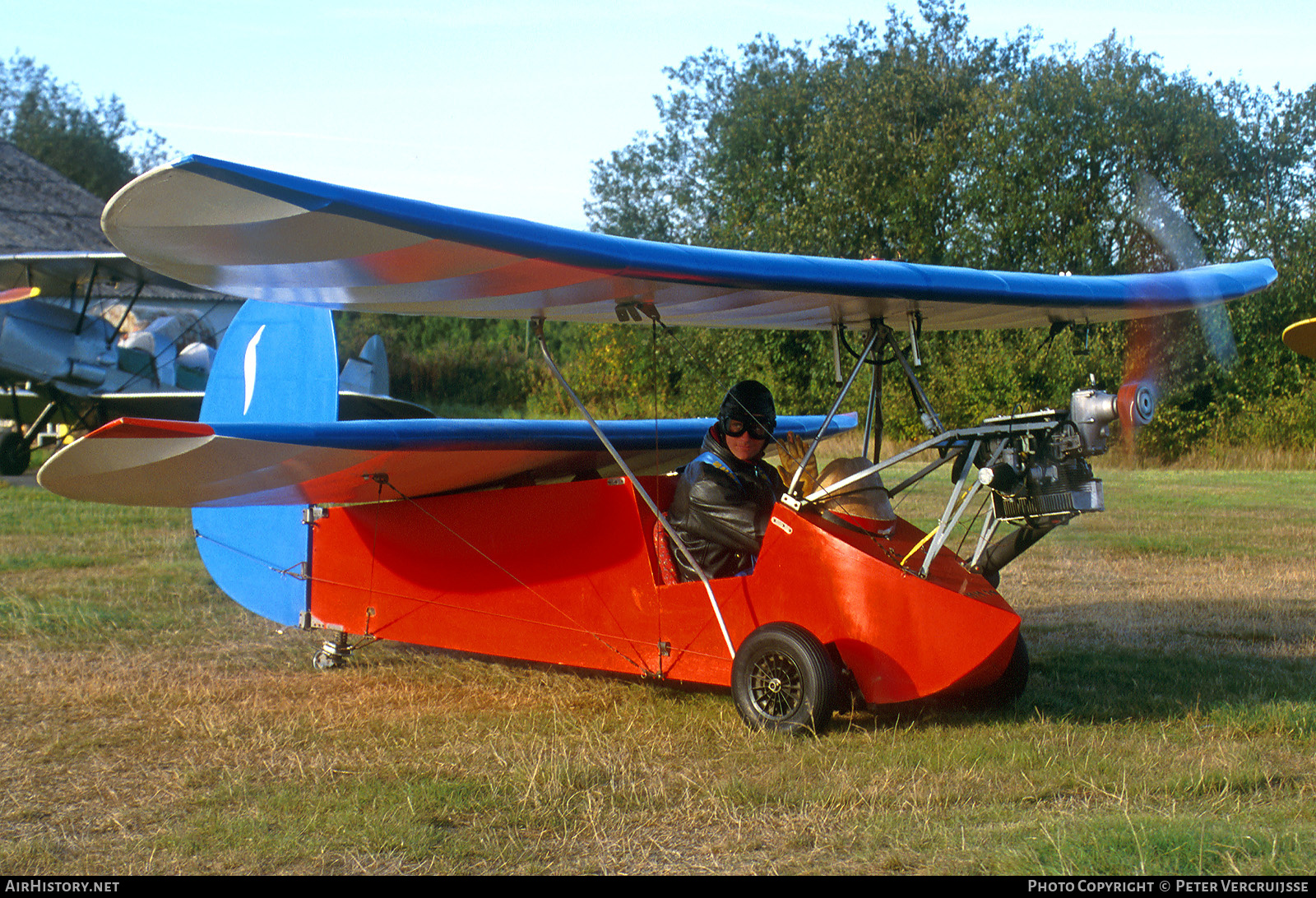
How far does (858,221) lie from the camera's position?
26.1 m

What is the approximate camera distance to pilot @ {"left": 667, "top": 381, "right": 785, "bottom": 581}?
4480 mm

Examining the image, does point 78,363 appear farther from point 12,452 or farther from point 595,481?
point 595,481

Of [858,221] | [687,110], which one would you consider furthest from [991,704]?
[687,110]

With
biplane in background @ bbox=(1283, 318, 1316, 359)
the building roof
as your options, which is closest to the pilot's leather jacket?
biplane in background @ bbox=(1283, 318, 1316, 359)

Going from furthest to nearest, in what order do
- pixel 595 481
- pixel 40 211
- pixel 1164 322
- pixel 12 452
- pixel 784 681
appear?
pixel 40 211 → pixel 12 452 → pixel 1164 322 → pixel 595 481 → pixel 784 681

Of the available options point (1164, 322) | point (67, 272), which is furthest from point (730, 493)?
point (67, 272)

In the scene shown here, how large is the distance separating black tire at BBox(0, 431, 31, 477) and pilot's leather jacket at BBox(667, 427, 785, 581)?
15.5m

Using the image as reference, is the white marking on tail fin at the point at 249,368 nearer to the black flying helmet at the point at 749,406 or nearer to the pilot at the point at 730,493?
the pilot at the point at 730,493

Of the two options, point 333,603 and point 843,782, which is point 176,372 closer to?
point 333,603

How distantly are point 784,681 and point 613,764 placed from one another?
0.74m

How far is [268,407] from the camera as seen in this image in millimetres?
6016

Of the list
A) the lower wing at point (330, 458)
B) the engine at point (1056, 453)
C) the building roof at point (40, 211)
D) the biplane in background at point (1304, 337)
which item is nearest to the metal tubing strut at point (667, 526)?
the lower wing at point (330, 458)

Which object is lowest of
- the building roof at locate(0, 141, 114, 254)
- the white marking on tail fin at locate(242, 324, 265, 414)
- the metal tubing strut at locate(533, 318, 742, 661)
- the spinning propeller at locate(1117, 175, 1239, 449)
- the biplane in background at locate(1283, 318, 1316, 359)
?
the metal tubing strut at locate(533, 318, 742, 661)

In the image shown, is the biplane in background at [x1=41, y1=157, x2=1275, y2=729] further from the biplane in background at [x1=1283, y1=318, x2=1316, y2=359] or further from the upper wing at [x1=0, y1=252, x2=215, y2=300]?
the upper wing at [x1=0, y1=252, x2=215, y2=300]
